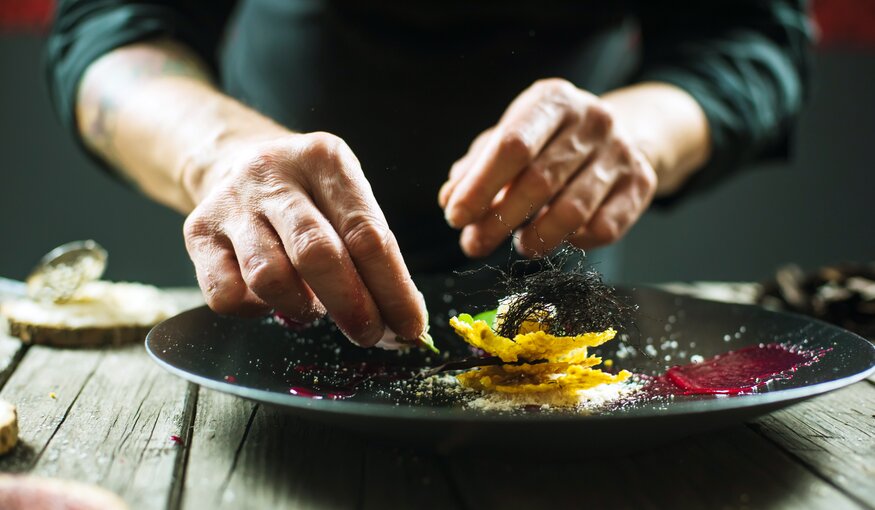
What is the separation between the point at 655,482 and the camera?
2.14 feet

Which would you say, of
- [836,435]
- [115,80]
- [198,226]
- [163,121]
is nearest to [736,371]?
[836,435]

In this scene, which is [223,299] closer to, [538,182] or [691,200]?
[538,182]

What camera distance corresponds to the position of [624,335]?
94cm

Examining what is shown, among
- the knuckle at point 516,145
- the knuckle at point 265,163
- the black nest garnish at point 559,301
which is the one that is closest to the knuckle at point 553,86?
the knuckle at point 516,145

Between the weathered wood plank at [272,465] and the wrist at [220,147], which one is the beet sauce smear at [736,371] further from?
the wrist at [220,147]

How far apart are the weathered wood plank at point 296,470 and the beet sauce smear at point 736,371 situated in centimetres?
29

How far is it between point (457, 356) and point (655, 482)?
13.8 inches

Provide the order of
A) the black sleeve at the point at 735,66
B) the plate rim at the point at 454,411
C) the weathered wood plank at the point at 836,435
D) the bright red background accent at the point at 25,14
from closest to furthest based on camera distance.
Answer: the plate rim at the point at 454,411 → the weathered wood plank at the point at 836,435 → the black sleeve at the point at 735,66 → the bright red background accent at the point at 25,14

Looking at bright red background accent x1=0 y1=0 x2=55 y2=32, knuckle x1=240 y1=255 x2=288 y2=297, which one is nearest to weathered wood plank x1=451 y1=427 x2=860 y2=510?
knuckle x1=240 y1=255 x2=288 y2=297

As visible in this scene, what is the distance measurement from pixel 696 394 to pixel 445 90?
0.82 metres

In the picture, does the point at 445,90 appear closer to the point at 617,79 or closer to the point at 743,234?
the point at 617,79

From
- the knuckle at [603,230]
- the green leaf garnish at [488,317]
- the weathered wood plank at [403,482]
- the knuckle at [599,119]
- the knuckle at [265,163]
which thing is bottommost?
the weathered wood plank at [403,482]

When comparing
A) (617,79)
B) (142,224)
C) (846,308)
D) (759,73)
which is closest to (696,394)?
(846,308)

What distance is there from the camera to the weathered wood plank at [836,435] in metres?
0.68
